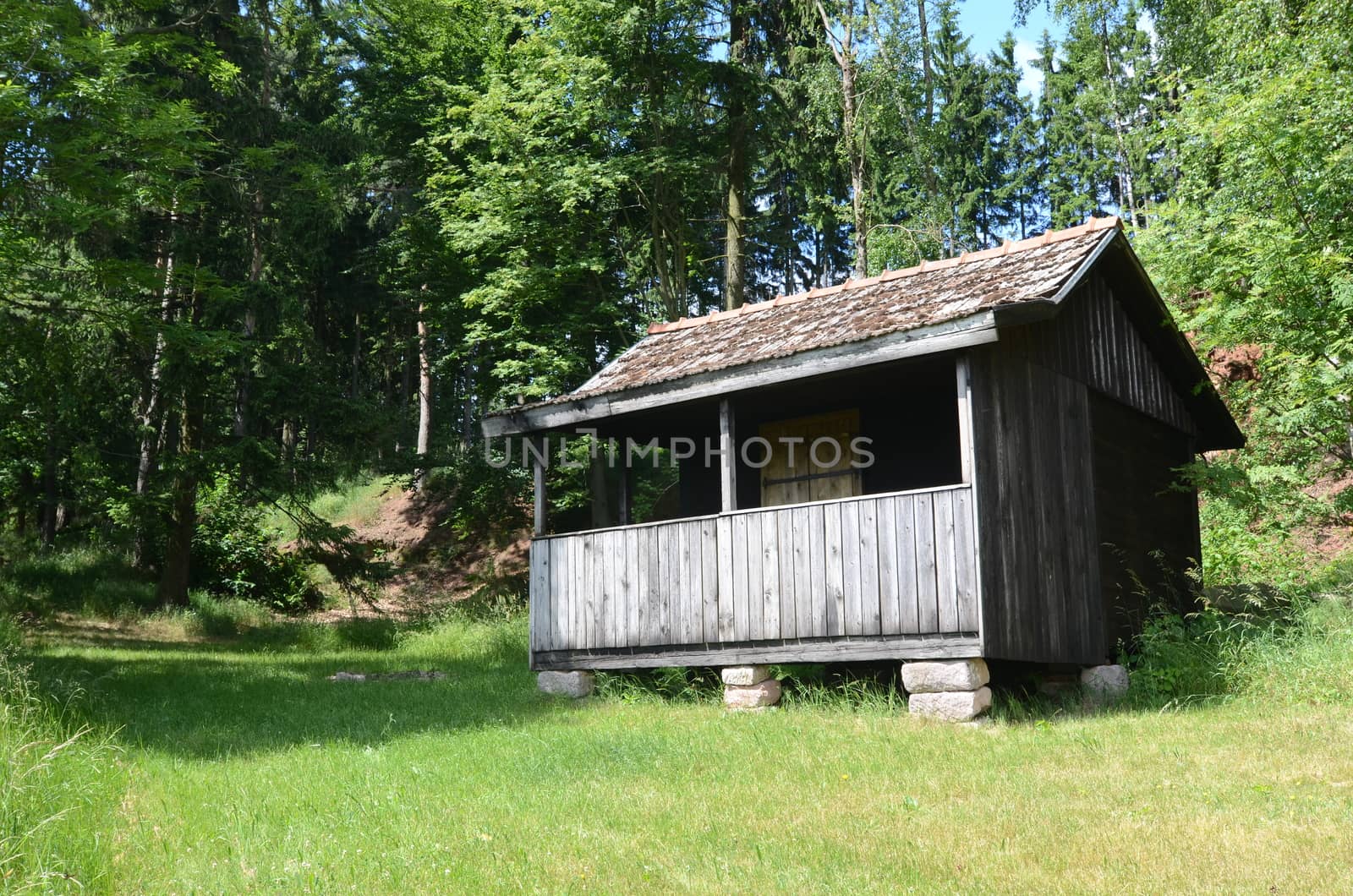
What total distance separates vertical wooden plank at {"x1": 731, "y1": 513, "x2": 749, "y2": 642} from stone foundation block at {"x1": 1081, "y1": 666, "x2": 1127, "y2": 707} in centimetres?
345

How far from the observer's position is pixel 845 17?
2342 cm

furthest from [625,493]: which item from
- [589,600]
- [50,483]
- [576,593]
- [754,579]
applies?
[50,483]

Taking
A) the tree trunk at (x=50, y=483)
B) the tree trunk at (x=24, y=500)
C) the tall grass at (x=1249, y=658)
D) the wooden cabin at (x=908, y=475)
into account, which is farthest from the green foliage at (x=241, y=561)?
the tall grass at (x=1249, y=658)

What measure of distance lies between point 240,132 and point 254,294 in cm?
306

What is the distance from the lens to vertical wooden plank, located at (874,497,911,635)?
1062cm

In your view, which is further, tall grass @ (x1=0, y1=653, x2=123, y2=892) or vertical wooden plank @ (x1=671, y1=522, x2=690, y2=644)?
vertical wooden plank @ (x1=671, y1=522, x2=690, y2=644)

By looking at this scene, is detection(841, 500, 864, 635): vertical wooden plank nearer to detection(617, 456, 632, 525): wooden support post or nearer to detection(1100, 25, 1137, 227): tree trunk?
detection(617, 456, 632, 525): wooden support post

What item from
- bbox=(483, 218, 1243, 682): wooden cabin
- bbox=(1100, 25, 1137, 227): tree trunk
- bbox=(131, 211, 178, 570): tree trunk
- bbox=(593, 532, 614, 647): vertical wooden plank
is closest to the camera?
bbox=(483, 218, 1243, 682): wooden cabin

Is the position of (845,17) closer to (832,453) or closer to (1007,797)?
(832,453)

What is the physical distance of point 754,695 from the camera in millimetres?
11781

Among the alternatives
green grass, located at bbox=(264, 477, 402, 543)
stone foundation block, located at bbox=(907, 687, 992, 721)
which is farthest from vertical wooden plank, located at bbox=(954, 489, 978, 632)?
green grass, located at bbox=(264, 477, 402, 543)

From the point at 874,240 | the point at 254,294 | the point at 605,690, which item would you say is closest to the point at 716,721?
the point at 605,690

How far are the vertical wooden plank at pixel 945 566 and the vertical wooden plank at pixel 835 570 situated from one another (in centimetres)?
96

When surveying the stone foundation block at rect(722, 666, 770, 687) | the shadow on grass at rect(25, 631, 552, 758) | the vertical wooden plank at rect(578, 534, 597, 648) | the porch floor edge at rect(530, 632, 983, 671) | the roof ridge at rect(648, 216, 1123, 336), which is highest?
the roof ridge at rect(648, 216, 1123, 336)
